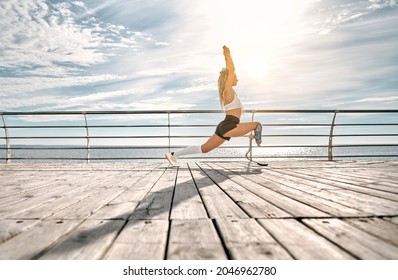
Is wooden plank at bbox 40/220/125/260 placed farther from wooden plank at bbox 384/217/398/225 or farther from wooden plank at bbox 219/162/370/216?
wooden plank at bbox 384/217/398/225

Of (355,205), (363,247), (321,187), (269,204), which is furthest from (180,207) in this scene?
(321,187)

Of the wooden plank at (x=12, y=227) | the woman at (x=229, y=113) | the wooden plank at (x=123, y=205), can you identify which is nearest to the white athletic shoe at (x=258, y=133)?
the woman at (x=229, y=113)

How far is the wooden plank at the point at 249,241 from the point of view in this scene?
0.95 metres

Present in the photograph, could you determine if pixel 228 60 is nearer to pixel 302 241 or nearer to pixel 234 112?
pixel 234 112

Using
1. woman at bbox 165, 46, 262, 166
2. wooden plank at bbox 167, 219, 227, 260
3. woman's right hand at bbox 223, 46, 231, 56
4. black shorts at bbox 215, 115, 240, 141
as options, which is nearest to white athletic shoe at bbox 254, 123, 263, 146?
woman at bbox 165, 46, 262, 166

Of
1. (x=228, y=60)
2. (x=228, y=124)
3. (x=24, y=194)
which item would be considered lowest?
(x=24, y=194)

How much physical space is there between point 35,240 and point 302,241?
1108mm

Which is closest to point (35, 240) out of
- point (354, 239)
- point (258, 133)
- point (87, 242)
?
point (87, 242)

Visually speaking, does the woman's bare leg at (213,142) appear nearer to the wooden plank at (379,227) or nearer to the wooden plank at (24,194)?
the wooden plank at (24,194)

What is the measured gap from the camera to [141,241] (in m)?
1.08

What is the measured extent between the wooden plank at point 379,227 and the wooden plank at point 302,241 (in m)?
0.26

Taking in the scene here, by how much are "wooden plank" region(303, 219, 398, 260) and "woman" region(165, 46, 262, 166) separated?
112 inches
